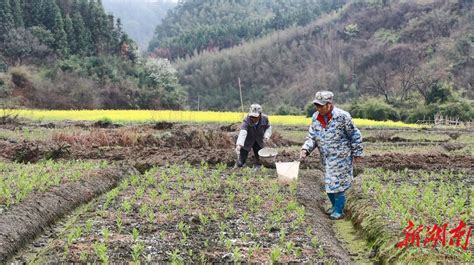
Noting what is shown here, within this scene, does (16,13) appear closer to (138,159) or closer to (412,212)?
(138,159)

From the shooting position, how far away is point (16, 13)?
58.1 m

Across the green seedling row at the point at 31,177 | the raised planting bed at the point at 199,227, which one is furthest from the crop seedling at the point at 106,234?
the green seedling row at the point at 31,177

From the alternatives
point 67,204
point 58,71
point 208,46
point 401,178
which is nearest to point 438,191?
Result: point 401,178

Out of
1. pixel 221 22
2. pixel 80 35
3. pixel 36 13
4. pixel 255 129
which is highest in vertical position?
pixel 221 22

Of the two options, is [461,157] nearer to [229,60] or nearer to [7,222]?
[7,222]

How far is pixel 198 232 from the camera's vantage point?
720 cm

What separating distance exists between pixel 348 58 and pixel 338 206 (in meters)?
84.3

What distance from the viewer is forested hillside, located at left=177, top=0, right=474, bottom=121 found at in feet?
250

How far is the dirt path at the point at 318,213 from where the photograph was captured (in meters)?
6.78

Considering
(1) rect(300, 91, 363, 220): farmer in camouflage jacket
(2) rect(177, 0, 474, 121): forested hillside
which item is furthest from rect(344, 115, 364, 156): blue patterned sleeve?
(2) rect(177, 0, 474, 121): forested hillside

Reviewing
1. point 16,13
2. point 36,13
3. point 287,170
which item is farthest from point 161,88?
point 287,170

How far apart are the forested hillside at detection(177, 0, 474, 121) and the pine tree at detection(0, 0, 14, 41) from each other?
30683 millimetres

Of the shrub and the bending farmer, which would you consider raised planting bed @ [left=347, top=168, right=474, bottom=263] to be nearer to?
the bending farmer

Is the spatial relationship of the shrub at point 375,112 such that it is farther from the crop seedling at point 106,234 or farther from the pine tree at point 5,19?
the crop seedling at point 106,234
